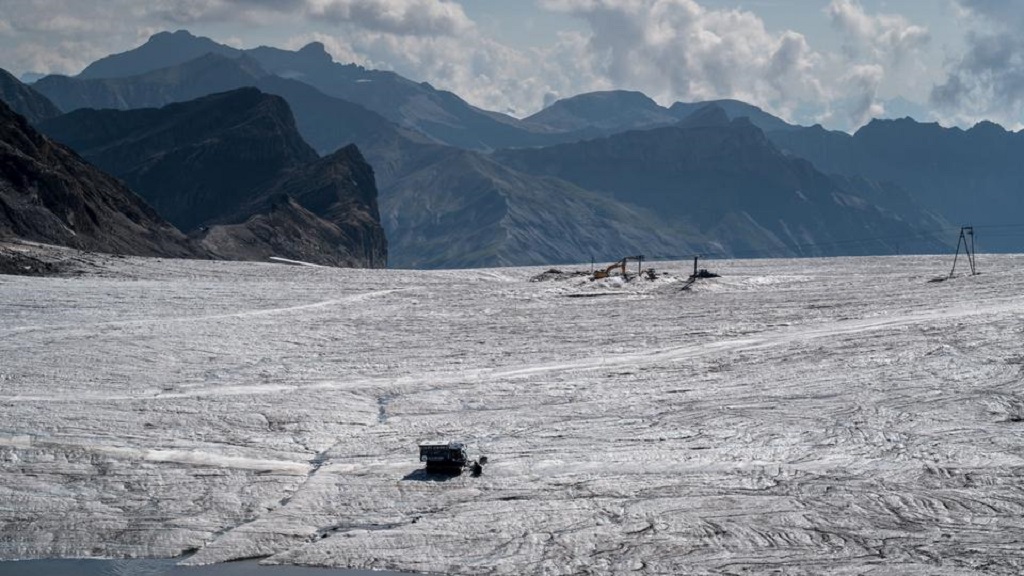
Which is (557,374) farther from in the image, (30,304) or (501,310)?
(30,304)

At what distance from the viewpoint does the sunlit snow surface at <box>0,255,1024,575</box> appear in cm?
2327

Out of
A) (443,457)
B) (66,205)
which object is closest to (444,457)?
(443,457)

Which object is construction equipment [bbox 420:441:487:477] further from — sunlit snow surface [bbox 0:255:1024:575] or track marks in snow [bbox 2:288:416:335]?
track marks in snow [bbox 2:288:416:335]

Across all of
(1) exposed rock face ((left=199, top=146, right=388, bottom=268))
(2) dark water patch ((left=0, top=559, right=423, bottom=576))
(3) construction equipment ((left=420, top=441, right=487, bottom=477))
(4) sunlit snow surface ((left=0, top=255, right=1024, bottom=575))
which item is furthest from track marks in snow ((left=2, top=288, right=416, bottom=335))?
(1) exposed rock face ((left=199, top=146, right=388, bottom=268))

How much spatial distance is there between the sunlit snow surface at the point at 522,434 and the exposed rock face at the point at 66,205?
169 ft

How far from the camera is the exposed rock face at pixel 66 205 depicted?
102m

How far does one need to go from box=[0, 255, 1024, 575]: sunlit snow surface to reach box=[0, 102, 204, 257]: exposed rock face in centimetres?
5139

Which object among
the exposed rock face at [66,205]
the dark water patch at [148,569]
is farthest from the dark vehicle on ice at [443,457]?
the exposed rock face at [66,205]

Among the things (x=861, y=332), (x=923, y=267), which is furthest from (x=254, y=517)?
(x=923, y=267)

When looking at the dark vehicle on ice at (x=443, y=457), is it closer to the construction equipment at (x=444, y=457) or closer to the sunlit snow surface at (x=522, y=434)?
the construction equipment at (x=444, y=457)

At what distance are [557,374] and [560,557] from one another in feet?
53.6

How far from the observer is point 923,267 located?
8031cm

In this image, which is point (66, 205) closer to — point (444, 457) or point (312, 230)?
point (312, 230)

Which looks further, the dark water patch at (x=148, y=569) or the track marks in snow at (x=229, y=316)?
the track marks in snow at (x=229, y=316)
